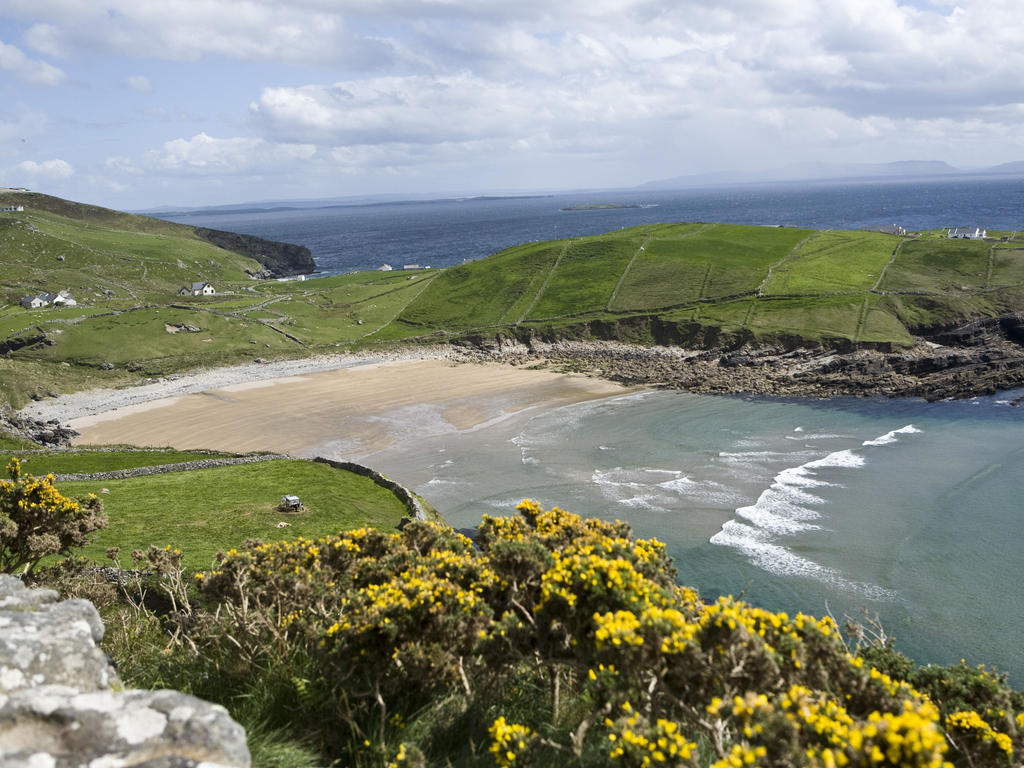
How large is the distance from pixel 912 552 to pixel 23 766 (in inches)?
1760

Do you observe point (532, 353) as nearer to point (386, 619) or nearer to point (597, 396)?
point (597, 396)

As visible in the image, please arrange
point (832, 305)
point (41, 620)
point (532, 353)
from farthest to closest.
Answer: point (532, 353) < point (832, 305) < point (41, 620)

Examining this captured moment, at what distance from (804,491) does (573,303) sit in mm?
75334

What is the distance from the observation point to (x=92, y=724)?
20.0ft

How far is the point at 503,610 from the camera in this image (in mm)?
12867

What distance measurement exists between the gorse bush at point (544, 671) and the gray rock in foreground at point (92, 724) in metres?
3.90

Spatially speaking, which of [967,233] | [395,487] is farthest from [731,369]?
[967,233]

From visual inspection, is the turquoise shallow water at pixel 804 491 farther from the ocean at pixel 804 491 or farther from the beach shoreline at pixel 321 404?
the beach shoreline at pixel 321 404

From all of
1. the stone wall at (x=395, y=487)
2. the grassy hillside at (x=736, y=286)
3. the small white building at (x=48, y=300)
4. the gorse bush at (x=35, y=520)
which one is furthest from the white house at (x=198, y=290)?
the gorse bush at (x=35, y=520)

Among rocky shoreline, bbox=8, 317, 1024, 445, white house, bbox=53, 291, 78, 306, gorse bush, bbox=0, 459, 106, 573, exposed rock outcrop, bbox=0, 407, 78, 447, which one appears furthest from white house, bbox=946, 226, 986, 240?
white house, bbox=53, 291, 78, 306

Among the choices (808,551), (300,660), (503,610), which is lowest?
(808,551)

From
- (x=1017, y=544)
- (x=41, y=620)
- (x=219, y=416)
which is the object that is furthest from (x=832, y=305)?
(x=41, y=620)

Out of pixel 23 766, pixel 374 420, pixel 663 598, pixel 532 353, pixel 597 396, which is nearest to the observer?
pixel 23 766

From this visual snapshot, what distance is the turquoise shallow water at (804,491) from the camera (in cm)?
3593
